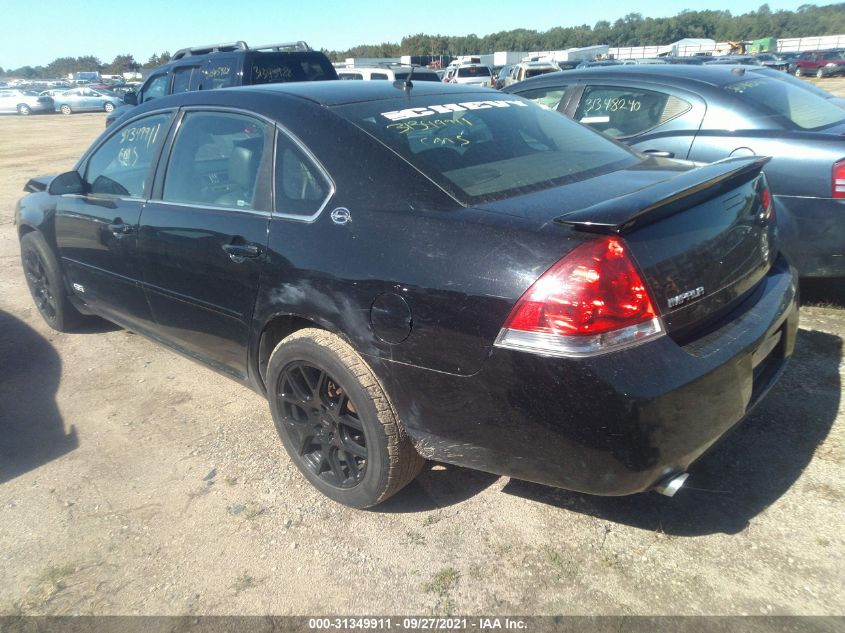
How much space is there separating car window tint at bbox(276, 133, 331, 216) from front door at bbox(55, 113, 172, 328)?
1.03m

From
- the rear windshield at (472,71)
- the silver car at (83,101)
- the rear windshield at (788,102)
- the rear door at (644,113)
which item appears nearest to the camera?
the rear windshield at (788,102)

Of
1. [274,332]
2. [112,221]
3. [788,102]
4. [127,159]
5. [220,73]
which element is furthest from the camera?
[220,73]

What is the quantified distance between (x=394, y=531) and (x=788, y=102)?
160 inches

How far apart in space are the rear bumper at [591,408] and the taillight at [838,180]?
213cm

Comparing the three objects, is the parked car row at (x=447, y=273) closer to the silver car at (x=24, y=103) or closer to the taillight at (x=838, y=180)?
the taillight at (x=838, y=180)

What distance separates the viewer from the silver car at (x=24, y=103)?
117ft

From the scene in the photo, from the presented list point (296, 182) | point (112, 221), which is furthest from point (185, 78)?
point (296, 182)

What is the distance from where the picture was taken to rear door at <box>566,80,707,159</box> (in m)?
4.62

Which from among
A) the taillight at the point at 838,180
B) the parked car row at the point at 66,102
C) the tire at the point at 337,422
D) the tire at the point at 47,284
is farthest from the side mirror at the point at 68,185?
the parked car row at the point at 66,102

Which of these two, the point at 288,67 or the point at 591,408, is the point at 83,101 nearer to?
the point at 288,67

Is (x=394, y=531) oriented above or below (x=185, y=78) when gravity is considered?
below

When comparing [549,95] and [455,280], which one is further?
[549,95]

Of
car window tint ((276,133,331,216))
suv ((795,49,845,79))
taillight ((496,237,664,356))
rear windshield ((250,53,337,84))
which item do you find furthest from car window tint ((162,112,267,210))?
suv ((795,49,845,79))

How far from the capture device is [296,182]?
2768 mm
